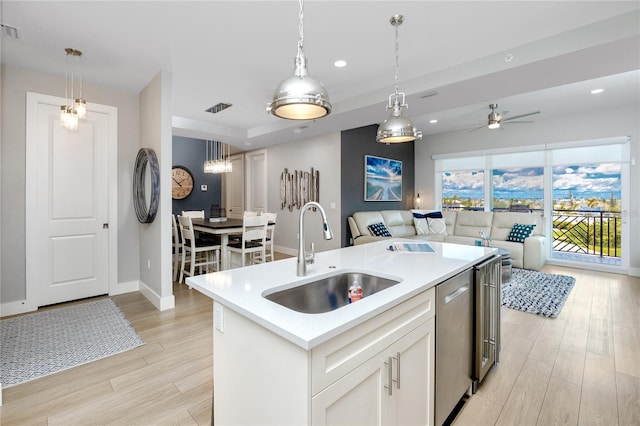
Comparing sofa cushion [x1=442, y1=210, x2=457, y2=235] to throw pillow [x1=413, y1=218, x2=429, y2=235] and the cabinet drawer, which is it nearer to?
throw pillow [x1=413, y1=218, x2=429, y2=235]

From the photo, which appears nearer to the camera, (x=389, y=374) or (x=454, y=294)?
(x=389, y=374)

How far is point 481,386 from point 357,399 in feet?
4.69

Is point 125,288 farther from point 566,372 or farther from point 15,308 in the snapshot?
Result: point 566,372

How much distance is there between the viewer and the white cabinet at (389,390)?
990 millimetres

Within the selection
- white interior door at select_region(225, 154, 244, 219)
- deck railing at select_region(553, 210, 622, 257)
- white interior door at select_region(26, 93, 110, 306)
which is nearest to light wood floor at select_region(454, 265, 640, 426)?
deck railing at select_region(553, 210, 622, 257)

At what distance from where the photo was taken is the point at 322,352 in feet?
3.07

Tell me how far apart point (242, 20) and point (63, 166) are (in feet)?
8.98

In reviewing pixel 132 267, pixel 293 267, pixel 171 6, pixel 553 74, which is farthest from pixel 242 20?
pixel 132 267

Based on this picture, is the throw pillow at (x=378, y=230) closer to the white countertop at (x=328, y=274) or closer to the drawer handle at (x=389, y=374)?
the white countertop at (x=328, y=274)

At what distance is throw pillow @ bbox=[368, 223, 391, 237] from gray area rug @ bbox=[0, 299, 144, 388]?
3.92 metres

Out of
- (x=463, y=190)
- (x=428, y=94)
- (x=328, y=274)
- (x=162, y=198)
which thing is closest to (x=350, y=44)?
(x=428, y=94)

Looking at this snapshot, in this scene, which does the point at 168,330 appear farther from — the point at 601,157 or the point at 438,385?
the point at 601,157

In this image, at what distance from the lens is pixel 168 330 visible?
281 cm

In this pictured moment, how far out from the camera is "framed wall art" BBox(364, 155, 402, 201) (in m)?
6.20
